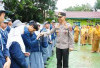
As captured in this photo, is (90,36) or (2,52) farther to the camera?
(90,36)

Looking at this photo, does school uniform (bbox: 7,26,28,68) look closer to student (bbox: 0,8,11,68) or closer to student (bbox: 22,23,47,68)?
student (bbox: 0,8,11,68)

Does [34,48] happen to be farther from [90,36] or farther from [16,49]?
[90,36]

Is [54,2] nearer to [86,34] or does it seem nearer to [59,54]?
[86,34]

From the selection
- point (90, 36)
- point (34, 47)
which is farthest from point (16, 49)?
point (90, 36)

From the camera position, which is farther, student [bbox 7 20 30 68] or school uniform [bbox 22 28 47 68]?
school uniform [bbox 22 28 47 68]

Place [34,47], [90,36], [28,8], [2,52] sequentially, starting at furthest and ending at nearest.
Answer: [28,8]
[90,36]
[34,47]
[2,52]

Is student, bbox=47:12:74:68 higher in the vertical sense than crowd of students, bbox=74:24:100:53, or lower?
higher

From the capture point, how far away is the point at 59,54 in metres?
5.93

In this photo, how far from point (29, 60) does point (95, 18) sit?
32347mm

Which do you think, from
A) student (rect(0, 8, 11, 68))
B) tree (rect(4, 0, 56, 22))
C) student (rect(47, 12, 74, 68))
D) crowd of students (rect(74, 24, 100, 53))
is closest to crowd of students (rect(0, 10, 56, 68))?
student (rect(0, 8, 11, 68))

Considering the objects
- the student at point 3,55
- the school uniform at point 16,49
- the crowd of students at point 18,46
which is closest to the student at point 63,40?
the crowd of students at point 18,46

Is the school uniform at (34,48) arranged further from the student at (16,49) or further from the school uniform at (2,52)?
the school uniform at (2,52)

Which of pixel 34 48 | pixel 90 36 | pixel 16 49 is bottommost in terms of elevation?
pixel 90 36

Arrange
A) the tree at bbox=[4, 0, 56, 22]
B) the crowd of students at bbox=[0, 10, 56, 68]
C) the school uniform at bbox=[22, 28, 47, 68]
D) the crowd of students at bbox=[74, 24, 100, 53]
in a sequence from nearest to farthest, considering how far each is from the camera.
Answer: the crowd of students at bbox=[0, 10, 56, 68]
the school uniform at bbox=[22, 28, 47, 68]
the crowd of students at bbox=[74, 24, 100, 53]
the tree at bbox=[4, 0, 56, 22]
